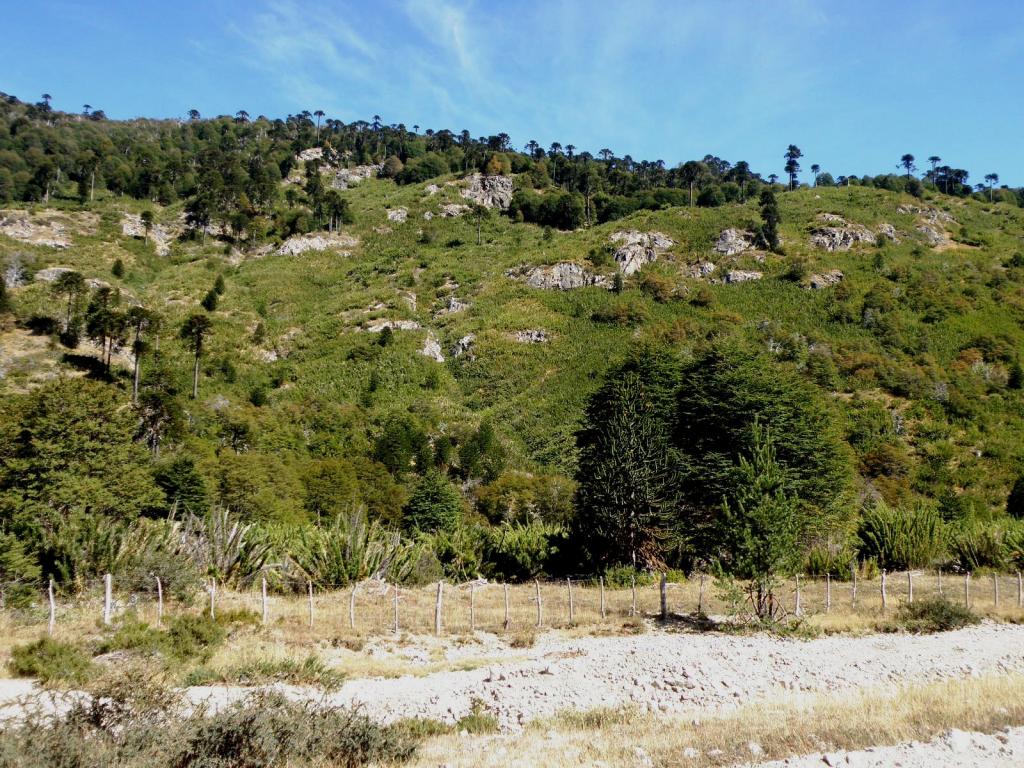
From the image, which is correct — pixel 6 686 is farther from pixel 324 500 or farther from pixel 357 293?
pixel 357 293

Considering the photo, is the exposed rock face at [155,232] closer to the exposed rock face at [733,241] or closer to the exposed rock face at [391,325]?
the exposed rock face at [391,325]

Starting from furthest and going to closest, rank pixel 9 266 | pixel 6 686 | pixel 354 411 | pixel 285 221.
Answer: pixel 285 221 → pixel 9 266 → pixel 354 411 → pixel 6 686

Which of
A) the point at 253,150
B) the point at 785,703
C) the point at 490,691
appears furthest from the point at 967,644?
the point at 253,150

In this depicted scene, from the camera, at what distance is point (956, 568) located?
1259 inches

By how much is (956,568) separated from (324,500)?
1567 inches

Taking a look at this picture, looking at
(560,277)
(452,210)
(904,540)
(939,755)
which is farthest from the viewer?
(452,210)

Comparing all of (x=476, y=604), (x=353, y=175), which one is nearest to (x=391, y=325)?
(x=476, y=604)

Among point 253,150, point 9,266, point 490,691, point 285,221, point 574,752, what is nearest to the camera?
point 574,752

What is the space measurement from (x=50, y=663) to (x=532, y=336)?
242 ft

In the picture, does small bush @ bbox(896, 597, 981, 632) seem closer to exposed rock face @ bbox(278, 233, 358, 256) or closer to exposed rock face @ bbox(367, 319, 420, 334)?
exposed rock face @ bbox(367, 319, 420, 334)

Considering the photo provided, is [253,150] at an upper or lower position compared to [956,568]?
upper

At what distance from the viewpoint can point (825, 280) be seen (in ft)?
292

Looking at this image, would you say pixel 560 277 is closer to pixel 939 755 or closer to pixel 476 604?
pixel 476 604

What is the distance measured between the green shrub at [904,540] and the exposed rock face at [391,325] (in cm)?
6312
